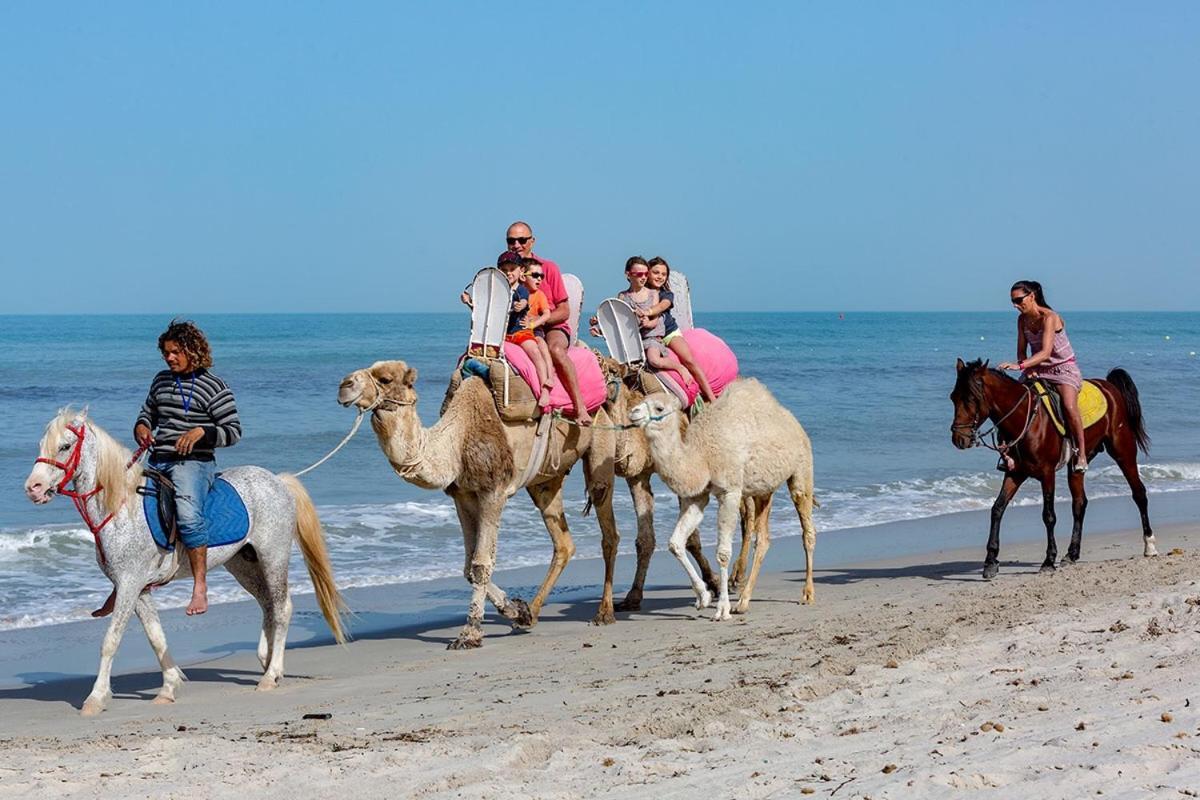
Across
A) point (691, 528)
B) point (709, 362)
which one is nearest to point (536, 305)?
point (709, 362)

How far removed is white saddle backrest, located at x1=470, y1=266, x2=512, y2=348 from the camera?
10430 mm

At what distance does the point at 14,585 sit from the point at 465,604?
4.14 meters

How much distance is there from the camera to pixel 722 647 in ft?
31.0

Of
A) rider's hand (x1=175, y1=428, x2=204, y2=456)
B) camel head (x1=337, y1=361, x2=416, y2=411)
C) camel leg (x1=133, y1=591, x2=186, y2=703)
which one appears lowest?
camel leg (x1=133, y1=591, x2=186, y2=703)

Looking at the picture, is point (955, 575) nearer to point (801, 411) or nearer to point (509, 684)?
point (509, 684)

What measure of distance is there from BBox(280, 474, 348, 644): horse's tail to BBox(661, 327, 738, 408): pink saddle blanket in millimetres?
3431

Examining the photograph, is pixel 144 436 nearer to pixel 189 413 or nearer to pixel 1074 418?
pixel 189 413

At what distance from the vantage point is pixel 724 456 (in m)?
10.9

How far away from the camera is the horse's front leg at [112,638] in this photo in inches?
326

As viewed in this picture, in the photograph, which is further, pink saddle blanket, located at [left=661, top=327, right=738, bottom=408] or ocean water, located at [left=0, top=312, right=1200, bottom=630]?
ocean water, located at [left=0, top=312, right=1200, bottom=630]

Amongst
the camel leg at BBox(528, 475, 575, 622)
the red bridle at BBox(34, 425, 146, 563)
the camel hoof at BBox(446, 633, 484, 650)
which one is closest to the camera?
the red bridle at BBox(34, 425, 146, 563)

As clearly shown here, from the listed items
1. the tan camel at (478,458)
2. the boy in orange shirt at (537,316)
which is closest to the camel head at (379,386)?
the tan camel at (478,458)

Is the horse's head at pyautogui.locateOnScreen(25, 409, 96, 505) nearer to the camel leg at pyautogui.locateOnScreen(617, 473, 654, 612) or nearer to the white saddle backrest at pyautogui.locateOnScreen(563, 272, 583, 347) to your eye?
the white saddle backrest at pyautogui.locateOnScreen(563, 272, 583, 347)

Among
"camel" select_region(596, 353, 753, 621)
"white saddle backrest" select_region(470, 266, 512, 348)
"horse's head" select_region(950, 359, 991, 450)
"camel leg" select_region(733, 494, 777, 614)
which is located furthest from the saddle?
"horse's head" select_region(950, 359, 991, 450)
